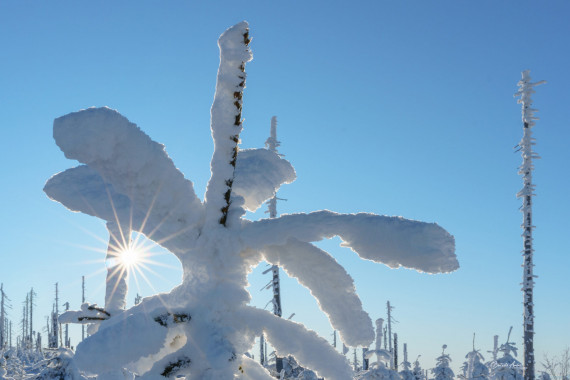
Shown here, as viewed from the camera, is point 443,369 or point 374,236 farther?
point 443,369

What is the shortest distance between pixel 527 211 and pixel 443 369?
19.2m

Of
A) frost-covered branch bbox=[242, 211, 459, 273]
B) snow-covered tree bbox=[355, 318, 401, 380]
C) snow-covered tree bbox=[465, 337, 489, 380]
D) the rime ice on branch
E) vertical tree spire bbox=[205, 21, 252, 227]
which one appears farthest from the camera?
snow-covered tree bbox=[465, 337, 489, 380]

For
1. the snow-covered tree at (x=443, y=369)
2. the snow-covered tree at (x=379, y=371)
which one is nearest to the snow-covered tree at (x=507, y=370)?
the snow-covered tree at (x=379, y=371)

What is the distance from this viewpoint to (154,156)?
1951mm

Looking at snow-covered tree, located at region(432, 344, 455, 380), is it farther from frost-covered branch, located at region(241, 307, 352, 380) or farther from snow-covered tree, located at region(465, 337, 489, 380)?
frost-covered branch, located at region(241, 307, 352, 380)

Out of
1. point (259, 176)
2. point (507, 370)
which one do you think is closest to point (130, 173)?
point (259, 176)

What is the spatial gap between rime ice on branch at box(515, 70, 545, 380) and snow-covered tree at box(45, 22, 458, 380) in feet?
63.6

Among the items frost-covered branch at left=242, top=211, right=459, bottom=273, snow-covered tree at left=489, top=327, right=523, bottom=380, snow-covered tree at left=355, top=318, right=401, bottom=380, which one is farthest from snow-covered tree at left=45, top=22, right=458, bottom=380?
snow-covered tree at left=489, top=327, right=523, bottom=380

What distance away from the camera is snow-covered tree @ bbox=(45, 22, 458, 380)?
70.6 inches

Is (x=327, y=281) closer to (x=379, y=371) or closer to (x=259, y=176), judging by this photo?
(x=259, y=176)

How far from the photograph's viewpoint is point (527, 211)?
19766 mm

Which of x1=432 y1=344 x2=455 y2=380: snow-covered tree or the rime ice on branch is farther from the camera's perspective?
x1=432 y1=344 x2=455 y2=380: snow-covered tree

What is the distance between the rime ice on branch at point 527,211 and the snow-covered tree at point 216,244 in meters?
19.4

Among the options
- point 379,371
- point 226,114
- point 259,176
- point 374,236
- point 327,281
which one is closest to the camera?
point 374,236
